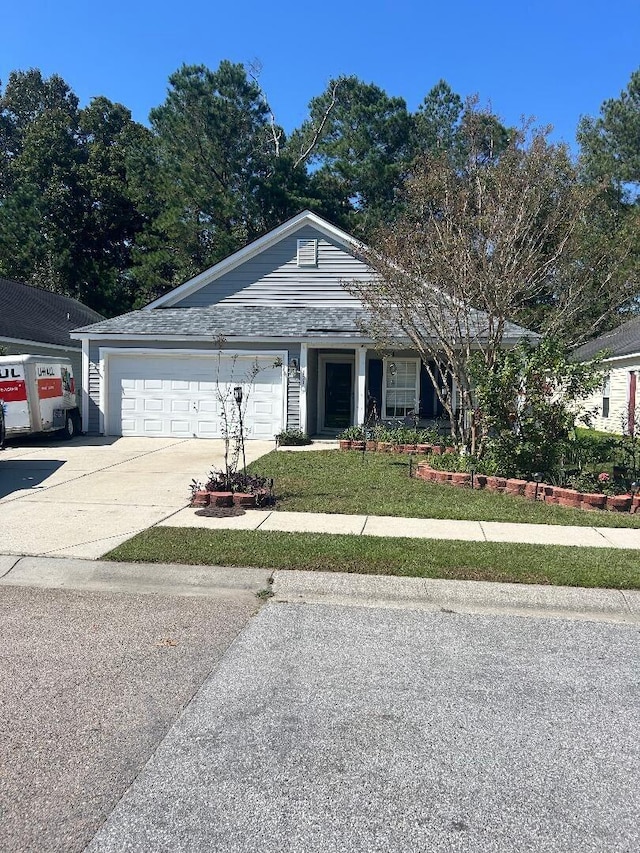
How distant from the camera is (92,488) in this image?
1048 centimetres

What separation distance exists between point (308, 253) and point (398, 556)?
45.4ft

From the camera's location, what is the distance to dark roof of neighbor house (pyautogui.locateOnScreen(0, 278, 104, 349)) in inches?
847

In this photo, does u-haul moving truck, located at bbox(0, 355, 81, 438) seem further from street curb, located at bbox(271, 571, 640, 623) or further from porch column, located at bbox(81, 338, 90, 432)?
street curb, located at bbox(271, 571, 640, 623)

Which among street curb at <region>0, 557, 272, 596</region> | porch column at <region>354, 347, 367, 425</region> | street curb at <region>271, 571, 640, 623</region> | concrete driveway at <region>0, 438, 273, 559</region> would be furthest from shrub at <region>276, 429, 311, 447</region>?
street curb at <region>271, 571, 640, 623</region>

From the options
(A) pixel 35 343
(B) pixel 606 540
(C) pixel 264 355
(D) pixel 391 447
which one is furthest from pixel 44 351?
(B) pixel 606 540

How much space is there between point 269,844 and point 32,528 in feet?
19.7

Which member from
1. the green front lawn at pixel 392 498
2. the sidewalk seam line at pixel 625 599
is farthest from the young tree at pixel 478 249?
the sidewalk seam line at pixel 625 599

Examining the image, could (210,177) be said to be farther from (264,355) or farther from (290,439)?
(290,439)

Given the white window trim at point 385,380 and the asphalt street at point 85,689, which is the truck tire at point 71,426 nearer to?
the white window trim at point 385,380

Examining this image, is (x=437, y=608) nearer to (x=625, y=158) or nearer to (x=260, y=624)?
(x=260, y=624)

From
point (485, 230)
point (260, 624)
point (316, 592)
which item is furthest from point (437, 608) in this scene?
point (485, 230)

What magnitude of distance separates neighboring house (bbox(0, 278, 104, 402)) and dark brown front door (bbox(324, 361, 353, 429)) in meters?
8.34

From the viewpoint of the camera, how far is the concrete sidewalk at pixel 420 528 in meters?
7.52

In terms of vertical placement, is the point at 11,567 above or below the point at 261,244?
below
